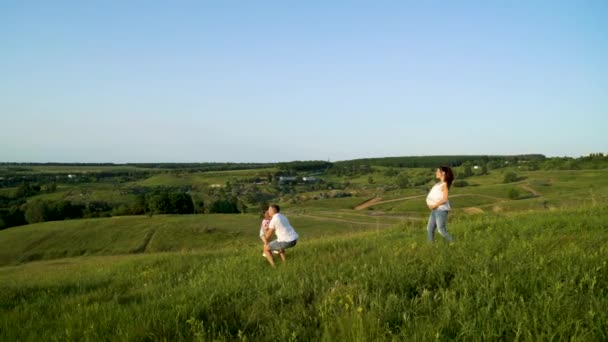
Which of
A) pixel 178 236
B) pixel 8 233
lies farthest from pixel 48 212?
pixel 178 236

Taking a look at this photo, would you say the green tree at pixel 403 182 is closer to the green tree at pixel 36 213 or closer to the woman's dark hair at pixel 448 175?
the green tree at pixel 36 213

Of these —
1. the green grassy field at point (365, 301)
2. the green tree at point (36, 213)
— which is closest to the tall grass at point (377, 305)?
the green grassy field at point (365, 301)

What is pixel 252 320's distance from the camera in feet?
15.8

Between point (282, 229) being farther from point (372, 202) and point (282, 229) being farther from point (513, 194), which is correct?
point (372, 202)

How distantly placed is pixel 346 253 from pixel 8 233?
85118mm

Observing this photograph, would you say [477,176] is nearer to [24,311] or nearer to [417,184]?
[417,184]

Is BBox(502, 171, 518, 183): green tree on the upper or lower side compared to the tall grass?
lower

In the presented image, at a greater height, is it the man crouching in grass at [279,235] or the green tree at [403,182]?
the man crouching in grass at [279,235]

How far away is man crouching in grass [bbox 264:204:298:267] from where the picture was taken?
34.6ft

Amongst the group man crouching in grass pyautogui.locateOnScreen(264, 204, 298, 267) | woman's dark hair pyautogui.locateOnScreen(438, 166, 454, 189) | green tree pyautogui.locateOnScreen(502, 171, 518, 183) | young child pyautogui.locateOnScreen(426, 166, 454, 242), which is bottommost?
green tree pyautogui.locateOnScreen(502, 171, 518, 183)

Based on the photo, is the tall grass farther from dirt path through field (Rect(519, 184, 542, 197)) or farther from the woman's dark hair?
dirt path through field (Rect(519, 184, 542, 197))

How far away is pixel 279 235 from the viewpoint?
1077 centimetres

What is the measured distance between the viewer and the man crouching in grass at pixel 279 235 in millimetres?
10531

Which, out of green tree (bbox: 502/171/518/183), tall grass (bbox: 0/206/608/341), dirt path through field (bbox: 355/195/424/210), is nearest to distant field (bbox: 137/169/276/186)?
dirt path through field (bbox: 355/195/424/210)
